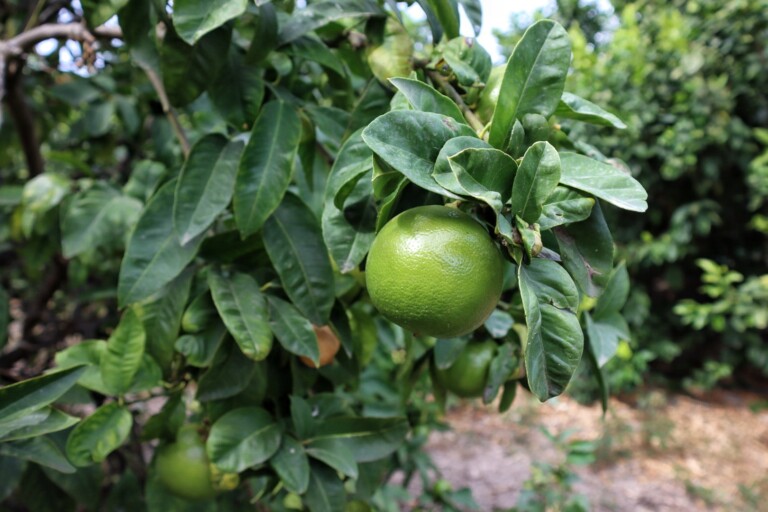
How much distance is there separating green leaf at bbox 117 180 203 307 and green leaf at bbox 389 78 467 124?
1.30ft

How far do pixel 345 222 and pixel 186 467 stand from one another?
46 centimetres

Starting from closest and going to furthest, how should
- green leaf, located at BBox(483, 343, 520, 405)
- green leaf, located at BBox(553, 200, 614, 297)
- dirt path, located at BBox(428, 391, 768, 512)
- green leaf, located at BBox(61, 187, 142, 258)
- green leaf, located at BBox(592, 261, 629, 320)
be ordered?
green leaf, located at BBox(553, 200, 614, 297) → green leaf, located at BBox(483, 343, 520, 405) → green leaf, located at BBox(592, 261, 629, 320) → green leaf, located at BBox(61, 187, 142, 258) → dirt path, located at BBox(428, 391, 768, 512)

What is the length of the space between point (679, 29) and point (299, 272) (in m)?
2.86

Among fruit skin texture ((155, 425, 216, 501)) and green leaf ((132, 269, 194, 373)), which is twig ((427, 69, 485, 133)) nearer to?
green leaf ((132, 269, 194, 373))

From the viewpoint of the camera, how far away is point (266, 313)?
0.73 metres

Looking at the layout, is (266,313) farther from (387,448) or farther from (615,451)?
(615,451)

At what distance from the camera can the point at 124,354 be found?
765 millimetres

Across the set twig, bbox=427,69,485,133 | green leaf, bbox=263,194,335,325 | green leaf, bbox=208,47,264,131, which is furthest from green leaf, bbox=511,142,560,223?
green leaf, bbox=208,47,264,131

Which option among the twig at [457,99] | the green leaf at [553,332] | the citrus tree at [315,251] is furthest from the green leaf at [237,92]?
the green leaf at [553,332]

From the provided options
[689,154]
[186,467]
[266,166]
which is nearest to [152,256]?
[266,166]

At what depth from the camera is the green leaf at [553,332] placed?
461 millimetres

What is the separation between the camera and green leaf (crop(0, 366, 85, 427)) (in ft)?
1.97

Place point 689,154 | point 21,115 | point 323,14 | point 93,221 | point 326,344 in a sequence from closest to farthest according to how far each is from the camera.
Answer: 1. point 323,14
2. point 326,344
3. point 93,221
4. point 21,115
5. point 689,154

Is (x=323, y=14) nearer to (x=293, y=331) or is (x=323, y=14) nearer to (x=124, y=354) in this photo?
(x=293, y=331)
